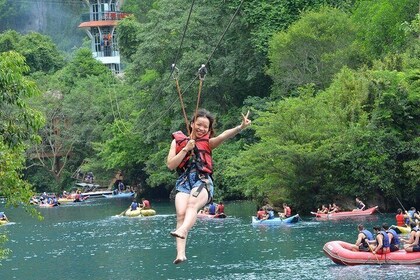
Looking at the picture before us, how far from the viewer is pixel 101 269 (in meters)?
34.6

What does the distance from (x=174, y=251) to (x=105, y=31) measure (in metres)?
68.6

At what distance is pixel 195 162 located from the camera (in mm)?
10945

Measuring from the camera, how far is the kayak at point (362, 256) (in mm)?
31609

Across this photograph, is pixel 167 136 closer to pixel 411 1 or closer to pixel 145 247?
pixel 411 1

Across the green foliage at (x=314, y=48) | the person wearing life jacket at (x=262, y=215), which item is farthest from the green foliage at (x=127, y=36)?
the person wearing life jacket at (x=262, y=215)

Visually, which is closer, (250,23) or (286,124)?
(286,124)

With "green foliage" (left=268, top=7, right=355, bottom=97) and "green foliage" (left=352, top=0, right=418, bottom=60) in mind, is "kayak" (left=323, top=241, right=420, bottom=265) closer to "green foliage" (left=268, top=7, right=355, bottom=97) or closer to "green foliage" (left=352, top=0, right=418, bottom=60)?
"green foliage" (left=268, top=7, right=355, bottom=97)

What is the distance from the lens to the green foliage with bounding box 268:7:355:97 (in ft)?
178

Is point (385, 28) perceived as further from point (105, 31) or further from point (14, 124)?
point (105, 31)

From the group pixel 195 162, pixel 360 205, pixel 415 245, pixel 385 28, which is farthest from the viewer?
pixel 385 28

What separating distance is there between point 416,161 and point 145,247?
42.8 ft

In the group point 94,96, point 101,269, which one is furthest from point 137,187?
point 101,269

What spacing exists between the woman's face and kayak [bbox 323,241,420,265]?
21640mm

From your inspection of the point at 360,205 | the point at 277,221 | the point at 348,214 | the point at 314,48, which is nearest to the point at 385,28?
the point at 314,48
